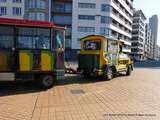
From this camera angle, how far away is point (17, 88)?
42.4ft

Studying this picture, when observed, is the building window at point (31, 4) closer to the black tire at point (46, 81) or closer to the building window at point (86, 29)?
the building window at point (86, 29)

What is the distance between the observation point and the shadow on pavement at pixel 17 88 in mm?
11884

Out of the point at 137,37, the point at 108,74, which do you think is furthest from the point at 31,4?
the point at 137,37

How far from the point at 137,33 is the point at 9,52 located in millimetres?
107835

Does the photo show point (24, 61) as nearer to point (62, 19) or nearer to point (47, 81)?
point (47, 81)

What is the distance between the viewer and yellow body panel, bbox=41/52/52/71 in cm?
1255

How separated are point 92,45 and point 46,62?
508 centimetres

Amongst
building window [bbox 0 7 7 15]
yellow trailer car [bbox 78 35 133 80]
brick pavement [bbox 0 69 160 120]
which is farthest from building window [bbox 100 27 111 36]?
brick pavement [bbox 0 69 160 120]

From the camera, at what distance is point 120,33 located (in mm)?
77625

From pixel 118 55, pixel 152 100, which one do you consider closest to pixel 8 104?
pixel 152 100

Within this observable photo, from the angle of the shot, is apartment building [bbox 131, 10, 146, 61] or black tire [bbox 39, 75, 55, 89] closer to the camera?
black tire [bbox 39, 75, 55, 89]

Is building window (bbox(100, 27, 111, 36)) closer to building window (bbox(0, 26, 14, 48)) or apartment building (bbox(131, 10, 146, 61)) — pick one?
apartment building (bbox(131, 10, 146, 61))

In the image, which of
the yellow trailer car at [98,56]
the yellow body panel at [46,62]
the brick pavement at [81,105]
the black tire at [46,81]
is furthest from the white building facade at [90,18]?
the brick pavement at [81,105]

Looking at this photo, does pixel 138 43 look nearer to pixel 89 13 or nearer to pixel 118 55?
pixel 89 13
